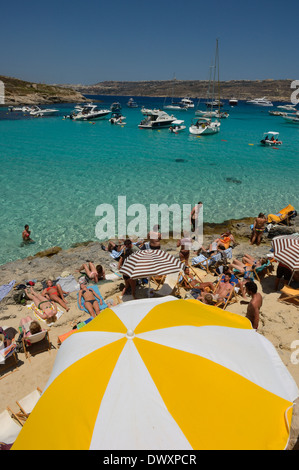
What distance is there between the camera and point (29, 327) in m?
5.57

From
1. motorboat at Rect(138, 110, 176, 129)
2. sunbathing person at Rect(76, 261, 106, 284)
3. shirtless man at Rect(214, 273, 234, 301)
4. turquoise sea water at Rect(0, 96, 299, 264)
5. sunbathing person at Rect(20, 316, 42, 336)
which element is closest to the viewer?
sunbathing person at Rect(20, 316, 42, 336)

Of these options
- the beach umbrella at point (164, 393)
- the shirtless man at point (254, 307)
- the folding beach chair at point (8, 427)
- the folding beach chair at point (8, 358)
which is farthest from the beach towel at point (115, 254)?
the beach umbrella at point (164, 393)

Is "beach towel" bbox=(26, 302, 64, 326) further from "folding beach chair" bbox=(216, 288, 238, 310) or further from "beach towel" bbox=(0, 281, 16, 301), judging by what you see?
"folding beach chair" bbox=(216, 288, 238, 310)

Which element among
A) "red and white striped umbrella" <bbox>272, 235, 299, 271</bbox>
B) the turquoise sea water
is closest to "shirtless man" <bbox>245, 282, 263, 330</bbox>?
"red and white striped umbrella" <bbox>272, 235, 299, 271</bbox>

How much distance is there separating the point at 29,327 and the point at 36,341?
354 mm

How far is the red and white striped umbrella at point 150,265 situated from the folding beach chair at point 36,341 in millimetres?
2114

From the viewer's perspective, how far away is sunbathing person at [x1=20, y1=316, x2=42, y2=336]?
17.3 feet

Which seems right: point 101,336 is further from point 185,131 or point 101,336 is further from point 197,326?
point 185,131

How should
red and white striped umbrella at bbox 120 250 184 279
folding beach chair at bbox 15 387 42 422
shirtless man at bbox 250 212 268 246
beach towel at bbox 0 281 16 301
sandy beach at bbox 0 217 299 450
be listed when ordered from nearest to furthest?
folding beach chair at bbox 15 387 42 422, sandy beach at bbox 0 217 299 450, red and white striped umbrella at bbox 120 250 184 279, beach towel at bbox 0 281 16 301, shirtless man at bbox 250 212 268 246

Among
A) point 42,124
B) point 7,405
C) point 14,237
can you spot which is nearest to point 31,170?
point 14,237

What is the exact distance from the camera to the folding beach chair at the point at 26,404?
404 centimetres

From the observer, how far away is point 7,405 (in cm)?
438

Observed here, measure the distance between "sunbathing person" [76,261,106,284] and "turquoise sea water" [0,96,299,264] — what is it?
3.10 meters

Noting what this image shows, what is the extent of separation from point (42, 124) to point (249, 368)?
46.7m
